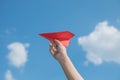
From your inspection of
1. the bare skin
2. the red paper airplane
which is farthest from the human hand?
the red paper airplane

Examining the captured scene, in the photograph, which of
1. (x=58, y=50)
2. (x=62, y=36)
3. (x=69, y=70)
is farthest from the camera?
(x=62, y=36)

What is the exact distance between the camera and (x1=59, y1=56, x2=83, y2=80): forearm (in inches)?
153

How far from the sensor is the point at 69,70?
3.97m

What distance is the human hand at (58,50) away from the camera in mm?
4215

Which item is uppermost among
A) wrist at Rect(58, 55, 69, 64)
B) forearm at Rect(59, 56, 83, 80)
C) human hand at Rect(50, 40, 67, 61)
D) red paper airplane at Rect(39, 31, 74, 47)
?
red paper airplane at Rect(39, 31, 74, 47)

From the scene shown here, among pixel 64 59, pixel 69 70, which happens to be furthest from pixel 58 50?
pixel 69 70

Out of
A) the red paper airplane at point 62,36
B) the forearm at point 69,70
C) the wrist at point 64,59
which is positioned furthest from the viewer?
the red paper airplane at point 62,36

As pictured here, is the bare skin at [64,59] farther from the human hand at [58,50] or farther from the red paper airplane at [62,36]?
the red paper airplane at [62,36]

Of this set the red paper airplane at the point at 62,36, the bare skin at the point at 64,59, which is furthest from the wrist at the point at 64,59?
the red paper airplane at the point at 62,36

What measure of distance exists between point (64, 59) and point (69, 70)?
0.79 ft

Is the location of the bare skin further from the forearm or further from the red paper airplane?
the red paper airplane

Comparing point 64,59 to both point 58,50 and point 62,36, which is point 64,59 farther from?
point 62,36

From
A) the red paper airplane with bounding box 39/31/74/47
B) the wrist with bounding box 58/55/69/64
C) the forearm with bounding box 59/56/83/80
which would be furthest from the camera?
the red paper airplane with bounding box 39/31/74/47

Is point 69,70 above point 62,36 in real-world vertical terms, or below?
below
